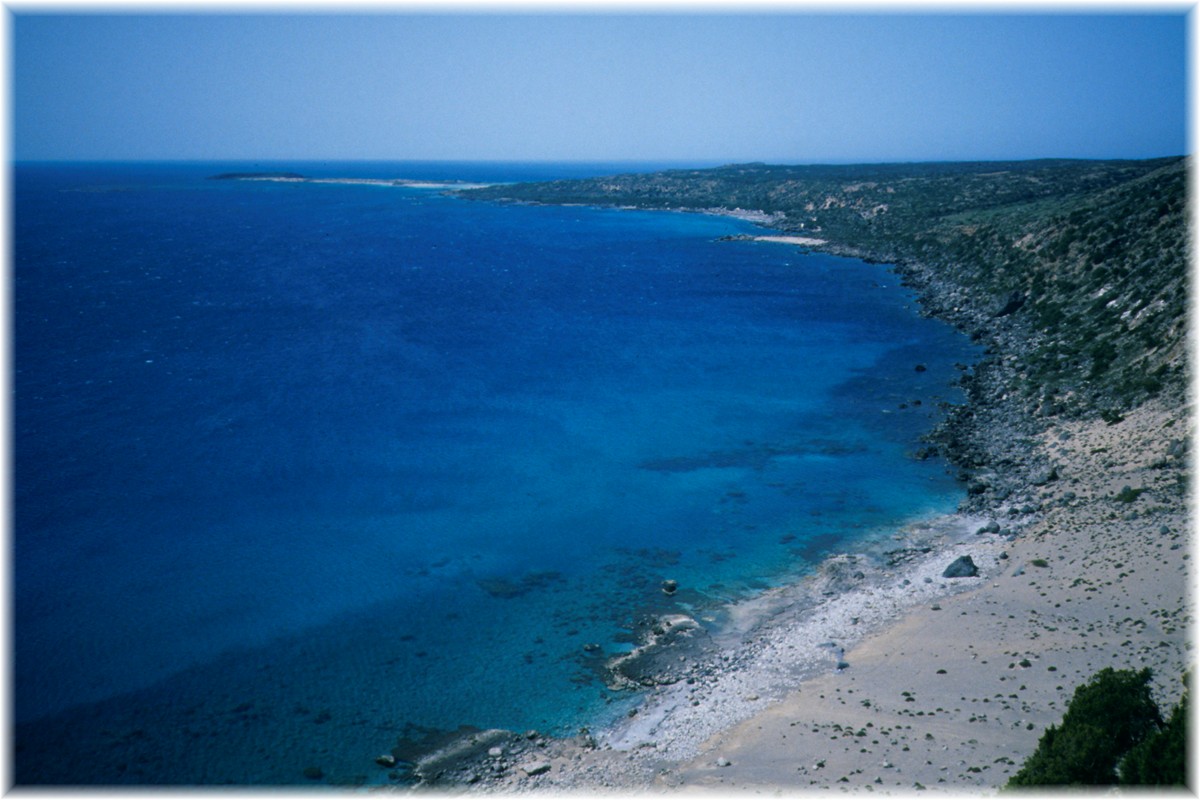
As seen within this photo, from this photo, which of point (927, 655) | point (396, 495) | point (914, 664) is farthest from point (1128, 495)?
point (396, 495)

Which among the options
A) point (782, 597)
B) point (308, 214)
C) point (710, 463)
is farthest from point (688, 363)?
point (308, 214)

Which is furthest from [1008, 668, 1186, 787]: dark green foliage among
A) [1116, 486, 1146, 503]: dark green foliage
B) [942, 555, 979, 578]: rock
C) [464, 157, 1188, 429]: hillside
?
[464, 157, 1188, 429]: hillside

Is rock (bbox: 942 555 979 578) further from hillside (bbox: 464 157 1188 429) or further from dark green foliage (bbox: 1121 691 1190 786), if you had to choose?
hillside (bbox: 464 157 1188 429)

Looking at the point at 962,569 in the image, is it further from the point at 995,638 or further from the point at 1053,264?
the point at 1053,264

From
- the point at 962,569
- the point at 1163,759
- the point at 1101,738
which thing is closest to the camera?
the point at 1163,759

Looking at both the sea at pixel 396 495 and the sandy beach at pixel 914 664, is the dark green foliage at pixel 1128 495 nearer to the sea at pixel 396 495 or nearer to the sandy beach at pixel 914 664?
the sandy beach at pixel 914 664
